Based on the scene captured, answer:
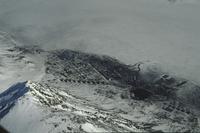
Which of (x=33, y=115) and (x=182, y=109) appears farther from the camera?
(x=182, y=109)

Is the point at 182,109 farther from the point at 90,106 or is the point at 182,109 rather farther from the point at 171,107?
the point at 90,106

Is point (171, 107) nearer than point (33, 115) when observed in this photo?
No

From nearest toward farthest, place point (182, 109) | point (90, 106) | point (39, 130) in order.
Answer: point (39, 130)
point (90, 106)
point (182, 109)

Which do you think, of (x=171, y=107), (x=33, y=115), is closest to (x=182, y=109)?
(x=171, y=107)

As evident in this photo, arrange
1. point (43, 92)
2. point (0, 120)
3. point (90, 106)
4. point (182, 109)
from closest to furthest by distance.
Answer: point (0, 120)
point (43, 92)
point (90, 106)
point (182, 109)

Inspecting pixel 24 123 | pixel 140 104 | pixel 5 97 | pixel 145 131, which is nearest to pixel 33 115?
pixel 24 123

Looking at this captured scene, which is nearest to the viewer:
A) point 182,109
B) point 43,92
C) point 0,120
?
point 0,120

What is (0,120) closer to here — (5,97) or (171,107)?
(5,97)

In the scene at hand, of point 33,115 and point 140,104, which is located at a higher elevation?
point 33,115

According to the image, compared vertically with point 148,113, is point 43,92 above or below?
above
